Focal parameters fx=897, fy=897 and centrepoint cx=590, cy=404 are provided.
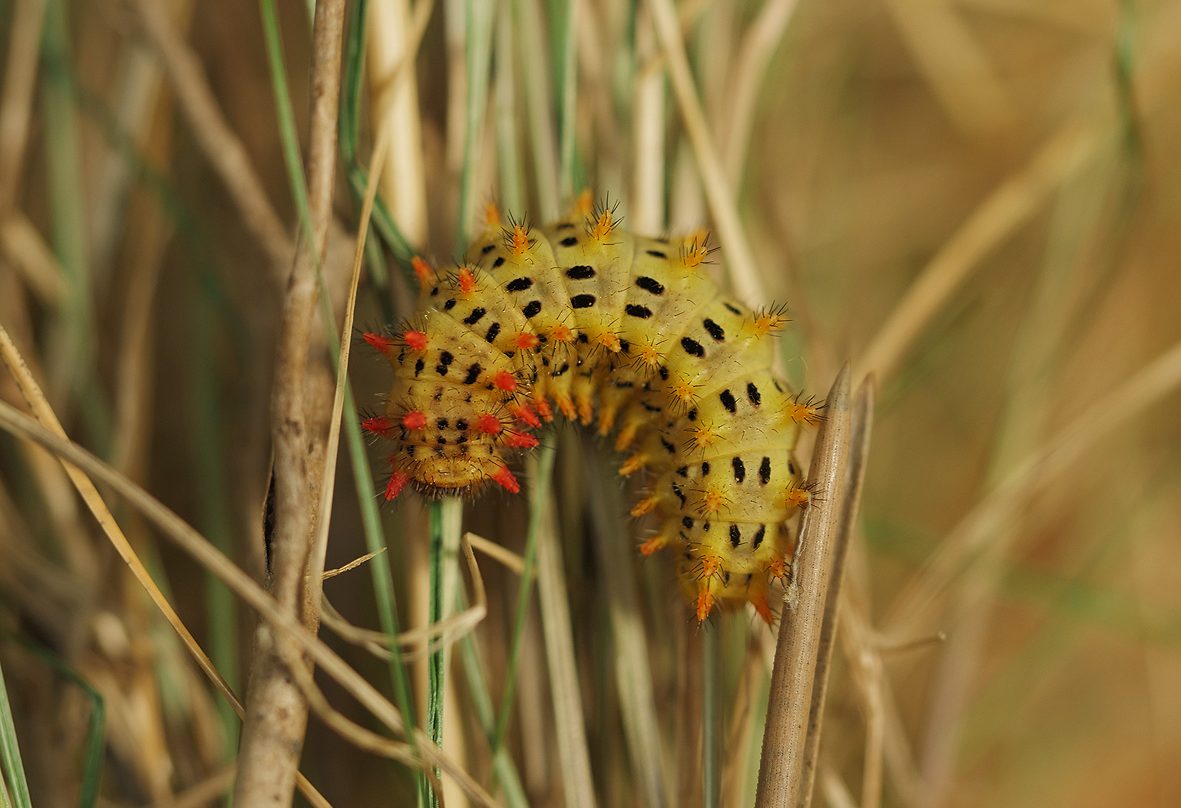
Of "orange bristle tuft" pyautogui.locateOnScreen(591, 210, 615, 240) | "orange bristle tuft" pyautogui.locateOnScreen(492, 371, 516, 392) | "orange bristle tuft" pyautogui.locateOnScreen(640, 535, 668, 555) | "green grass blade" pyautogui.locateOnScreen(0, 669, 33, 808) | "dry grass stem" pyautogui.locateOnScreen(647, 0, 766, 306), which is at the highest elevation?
"dry grass stem" pyautogui.locateOnScreen(647, 0, 766, 306)

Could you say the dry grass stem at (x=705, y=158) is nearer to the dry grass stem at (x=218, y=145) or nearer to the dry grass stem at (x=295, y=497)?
the dry grass stem at (x=295, y=497)

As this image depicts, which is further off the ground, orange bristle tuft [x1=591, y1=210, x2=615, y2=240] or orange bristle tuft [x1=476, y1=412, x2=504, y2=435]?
orange bristle tuft [x1=591, y1=210, x2=615, y2=240]

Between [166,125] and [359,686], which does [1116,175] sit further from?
[166,125]

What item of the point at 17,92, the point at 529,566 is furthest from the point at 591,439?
the point at 17,92

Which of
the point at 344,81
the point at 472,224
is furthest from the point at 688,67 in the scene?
the point at 344,81

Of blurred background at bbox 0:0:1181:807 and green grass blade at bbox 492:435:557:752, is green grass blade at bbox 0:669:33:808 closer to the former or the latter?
blurred background at bbox 0:0:1181:807

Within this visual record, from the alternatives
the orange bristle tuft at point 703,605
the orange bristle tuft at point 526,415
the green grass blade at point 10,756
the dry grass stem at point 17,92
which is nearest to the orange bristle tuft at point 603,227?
the orange bristle tuft at point 526,415

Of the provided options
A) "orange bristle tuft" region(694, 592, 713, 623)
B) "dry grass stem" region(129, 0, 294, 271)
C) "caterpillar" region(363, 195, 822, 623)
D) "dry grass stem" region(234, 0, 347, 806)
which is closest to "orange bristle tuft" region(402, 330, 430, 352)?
"caterpillar" region(363, 195, 822, 623)
